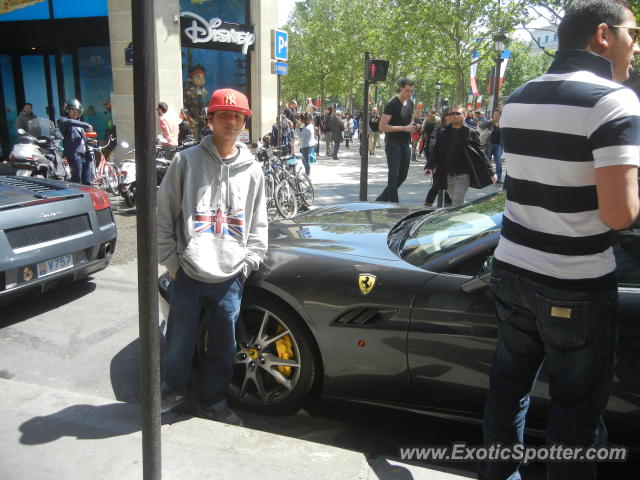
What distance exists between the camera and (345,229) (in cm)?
376

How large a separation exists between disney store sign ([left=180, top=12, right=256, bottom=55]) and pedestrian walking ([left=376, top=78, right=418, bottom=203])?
28.6ft

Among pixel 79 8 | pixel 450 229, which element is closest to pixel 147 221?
pixel 450 229

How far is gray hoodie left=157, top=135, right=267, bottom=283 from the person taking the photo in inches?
116

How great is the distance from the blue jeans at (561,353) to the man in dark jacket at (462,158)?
5588mm

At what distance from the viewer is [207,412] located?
318 centimetres

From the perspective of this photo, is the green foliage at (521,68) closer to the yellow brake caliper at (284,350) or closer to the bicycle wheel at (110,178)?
the bicycle wheel at (110,178)

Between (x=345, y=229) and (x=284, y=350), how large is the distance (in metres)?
0.94

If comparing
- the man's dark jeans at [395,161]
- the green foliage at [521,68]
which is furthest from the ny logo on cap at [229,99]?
the green foliage at [521,68]

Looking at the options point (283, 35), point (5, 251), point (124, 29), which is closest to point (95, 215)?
point (5, 251)

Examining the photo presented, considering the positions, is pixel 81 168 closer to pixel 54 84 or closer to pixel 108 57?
pixel 108 57

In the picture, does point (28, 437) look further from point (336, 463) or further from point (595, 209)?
point (595, 209)

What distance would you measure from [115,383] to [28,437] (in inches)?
39.2

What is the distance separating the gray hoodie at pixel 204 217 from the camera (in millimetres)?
2941

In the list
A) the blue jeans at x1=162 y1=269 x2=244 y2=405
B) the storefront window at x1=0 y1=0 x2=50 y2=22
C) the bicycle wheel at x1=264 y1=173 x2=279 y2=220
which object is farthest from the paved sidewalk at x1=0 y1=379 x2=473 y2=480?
the storefront window at x1=0 y1=0 x2=50 y2=22
